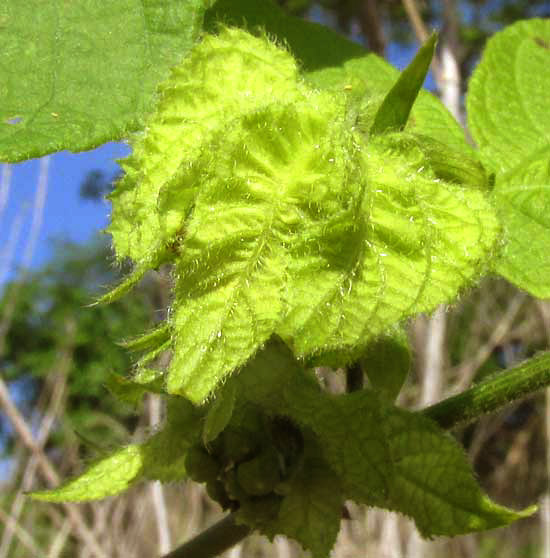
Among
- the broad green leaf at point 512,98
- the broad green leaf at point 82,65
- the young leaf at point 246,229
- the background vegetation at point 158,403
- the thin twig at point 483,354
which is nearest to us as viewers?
the young leaf at point 246,229

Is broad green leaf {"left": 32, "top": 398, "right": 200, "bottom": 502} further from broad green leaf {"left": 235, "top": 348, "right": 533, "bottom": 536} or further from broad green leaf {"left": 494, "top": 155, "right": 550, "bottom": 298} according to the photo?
broad green leaf {"left": 494, "top": 155, "right": 550, "bottom": 298}

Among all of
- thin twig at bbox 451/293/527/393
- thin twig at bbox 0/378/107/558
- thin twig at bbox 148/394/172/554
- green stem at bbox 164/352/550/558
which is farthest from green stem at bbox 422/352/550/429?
thin twig at bbox 451/293/527/393

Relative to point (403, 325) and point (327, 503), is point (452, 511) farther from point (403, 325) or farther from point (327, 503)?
point (403, 325)

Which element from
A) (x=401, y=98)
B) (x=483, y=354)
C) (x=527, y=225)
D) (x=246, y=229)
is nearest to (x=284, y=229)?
(x=246, y=229)

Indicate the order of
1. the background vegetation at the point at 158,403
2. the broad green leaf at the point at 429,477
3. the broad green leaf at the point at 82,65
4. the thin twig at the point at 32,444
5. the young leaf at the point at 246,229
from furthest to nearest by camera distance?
1. the background vegetation at the point at 158,403
2. the thin twig at the point at 32,444
3. the broad green leaf at the point at 429,477
4. the broad green leaf at the point at 82,65
5. the young leaf at the point at 246,229

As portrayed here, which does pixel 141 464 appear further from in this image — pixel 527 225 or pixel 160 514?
pixel 160 514

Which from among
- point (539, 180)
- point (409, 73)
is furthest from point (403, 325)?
point (539, 180)

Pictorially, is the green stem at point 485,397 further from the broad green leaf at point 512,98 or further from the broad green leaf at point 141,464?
the broad green leaf at point 512,98

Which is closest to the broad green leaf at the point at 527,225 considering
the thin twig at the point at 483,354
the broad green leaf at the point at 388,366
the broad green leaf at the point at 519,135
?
the broad green leaf at the point at 519,135
